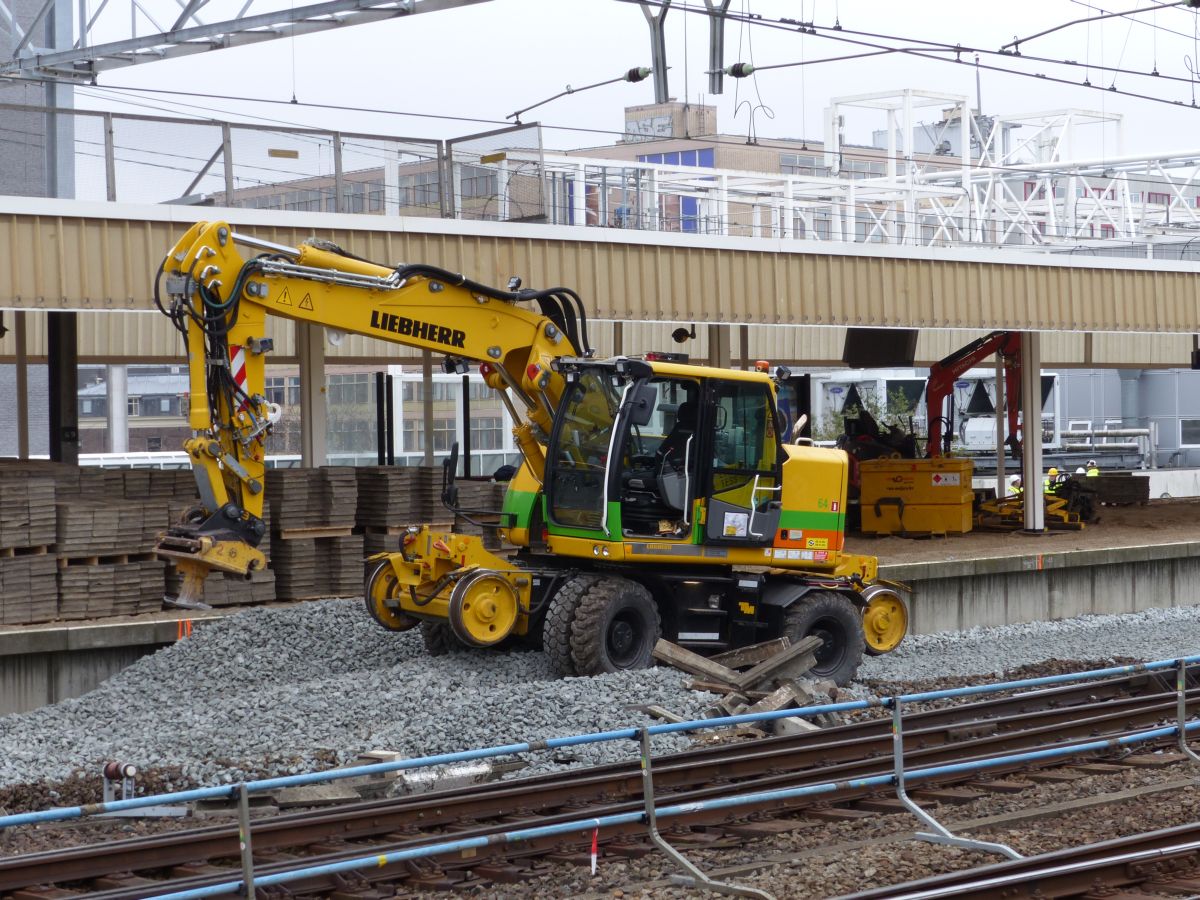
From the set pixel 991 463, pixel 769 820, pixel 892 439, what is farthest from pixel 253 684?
pixel 991 463

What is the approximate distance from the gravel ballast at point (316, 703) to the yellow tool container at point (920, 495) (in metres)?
8.08

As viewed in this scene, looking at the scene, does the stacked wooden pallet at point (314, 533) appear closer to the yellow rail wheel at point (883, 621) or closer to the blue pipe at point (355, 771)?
the yellow rail wheel at point (883, 621)

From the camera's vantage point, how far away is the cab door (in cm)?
1455

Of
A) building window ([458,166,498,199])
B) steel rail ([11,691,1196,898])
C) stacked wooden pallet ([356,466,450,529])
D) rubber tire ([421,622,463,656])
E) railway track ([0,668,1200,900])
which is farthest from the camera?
building window ([458,166,498,199])

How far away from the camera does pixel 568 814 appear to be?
9.25 metres

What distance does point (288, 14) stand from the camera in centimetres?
1825

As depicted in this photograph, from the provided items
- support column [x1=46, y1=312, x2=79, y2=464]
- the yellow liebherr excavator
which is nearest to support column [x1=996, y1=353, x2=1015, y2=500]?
the yellow liebherr excavator

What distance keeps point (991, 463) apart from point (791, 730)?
3967 cm

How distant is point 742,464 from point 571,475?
1.59 meters

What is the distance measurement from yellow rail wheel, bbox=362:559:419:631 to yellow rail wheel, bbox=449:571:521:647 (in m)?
0.96

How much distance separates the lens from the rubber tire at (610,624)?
45.8 ft

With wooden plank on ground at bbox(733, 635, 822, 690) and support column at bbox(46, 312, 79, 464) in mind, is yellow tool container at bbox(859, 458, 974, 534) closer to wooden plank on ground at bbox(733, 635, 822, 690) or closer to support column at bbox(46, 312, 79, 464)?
wooden plank on ground at bbox(733, 635, 822, 690)

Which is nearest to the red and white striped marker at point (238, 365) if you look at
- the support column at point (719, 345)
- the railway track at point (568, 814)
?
the railway track at point (568, 814)

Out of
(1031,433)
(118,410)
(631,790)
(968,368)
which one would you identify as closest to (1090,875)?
(631,790)
